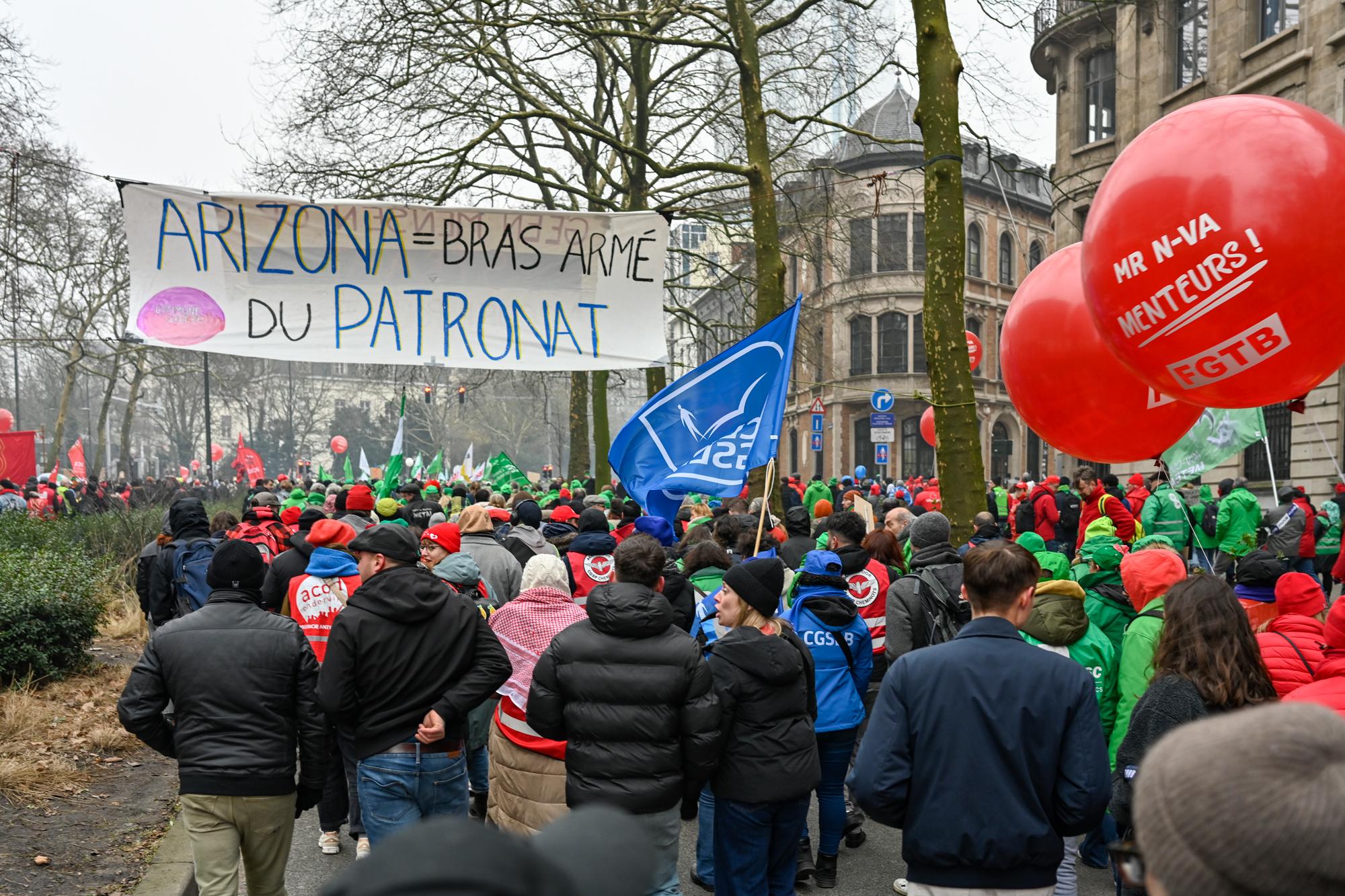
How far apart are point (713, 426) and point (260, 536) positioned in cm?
367

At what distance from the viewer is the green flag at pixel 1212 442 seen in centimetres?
802

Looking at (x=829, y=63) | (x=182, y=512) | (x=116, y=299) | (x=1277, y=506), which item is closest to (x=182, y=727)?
(x=182, y=512)

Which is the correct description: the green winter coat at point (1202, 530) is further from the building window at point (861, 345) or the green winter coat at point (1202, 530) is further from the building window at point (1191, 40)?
the building window at point (861, 345)

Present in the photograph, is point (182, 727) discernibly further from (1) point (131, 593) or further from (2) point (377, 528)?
(1) point (131, 593)

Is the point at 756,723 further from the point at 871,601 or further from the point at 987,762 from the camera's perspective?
the point at 871,601

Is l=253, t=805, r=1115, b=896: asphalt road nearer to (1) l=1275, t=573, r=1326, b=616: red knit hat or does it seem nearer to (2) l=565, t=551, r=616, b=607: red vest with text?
(2) l=565, t=551, r=616, b=607: red vest with text

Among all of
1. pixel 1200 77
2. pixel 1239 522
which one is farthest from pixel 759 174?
pixel 1200 77

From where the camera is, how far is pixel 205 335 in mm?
7176

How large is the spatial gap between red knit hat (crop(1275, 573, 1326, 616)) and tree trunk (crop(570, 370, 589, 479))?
59.9 feet

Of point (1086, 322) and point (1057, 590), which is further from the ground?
point (1086, 322)

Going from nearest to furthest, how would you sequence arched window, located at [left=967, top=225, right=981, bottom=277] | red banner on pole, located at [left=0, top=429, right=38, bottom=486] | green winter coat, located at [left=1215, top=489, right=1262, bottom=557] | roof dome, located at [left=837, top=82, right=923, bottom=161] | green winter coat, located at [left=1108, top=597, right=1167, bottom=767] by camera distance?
green winter coat, located at [left=1108, top=597, right=1167, bottom=767]
green winter coat, located at [left=1215, top=489, right=1262, bottom=557]
red banner on pole, located at [left=0, top=429, right=38, bottom=486]
roof dome, located at [left=837, top=82, right=923, bottom=161]
arched window, located at [left=967, top=225, right=981, bottom=277]

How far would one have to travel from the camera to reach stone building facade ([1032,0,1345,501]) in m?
20.0

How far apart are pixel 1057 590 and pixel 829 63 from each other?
13.0 m

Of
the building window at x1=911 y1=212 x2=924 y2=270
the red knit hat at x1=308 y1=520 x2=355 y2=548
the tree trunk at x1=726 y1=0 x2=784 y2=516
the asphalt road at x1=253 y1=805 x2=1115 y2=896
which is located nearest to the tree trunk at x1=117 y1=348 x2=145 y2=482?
the building window at x1=911 y1=212 x2=924 y2=270
